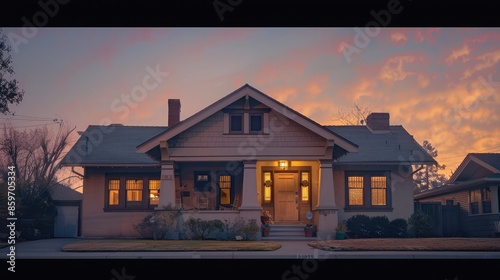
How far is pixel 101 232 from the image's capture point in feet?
85.0

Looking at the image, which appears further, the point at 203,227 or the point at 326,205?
the point at 326,205

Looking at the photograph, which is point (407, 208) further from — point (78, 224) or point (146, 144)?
point (78, 224)

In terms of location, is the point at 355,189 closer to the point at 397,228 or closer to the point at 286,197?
the point at 397,228

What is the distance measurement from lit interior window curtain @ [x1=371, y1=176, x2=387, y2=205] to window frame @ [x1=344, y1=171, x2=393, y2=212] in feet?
0.32

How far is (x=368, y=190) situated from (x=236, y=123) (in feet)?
22.1

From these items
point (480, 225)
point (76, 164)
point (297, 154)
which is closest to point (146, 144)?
point (76, 164)

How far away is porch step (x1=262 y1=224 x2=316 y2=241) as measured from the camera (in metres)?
23.1

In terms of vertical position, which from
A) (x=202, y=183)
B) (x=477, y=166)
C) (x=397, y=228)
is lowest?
(x=397, y=228)

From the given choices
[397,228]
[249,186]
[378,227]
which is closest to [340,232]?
[378,227]

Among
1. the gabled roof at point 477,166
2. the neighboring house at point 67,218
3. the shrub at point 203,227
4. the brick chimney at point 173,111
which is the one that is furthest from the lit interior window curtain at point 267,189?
the gabled roof at point 477,166

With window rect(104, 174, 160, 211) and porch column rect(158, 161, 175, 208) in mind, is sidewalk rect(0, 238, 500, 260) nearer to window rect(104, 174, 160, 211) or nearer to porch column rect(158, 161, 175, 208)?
porch column rect(158, 161, 175, 208)

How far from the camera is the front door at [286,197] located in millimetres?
25672

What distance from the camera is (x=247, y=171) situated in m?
23.7
